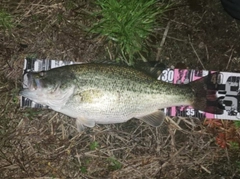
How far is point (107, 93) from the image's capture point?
146 inches

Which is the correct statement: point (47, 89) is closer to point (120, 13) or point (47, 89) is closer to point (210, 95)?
point (120, 13)

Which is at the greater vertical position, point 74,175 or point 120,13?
point 120,13

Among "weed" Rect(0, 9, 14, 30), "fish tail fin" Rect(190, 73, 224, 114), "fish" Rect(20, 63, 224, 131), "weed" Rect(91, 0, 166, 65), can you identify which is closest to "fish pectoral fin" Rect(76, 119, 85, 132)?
"fish" Rect(20, 63, 224, 131)

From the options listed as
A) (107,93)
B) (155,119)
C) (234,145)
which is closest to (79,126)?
(107,93)

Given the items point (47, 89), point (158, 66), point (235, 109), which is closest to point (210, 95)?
point (235, 109)

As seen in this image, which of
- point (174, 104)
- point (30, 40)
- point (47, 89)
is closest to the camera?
point (47, 89)

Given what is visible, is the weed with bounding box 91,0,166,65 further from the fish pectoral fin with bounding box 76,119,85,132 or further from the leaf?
the leaf

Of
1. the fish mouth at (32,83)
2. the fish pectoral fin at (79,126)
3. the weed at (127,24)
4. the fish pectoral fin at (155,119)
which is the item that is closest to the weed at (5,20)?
the fish mouth at (32,83)

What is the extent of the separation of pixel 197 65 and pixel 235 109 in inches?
25.6

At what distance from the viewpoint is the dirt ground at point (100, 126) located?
13.6 feet

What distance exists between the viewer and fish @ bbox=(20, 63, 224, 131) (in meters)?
3.61

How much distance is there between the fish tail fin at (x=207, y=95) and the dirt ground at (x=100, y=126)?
0.25 meters

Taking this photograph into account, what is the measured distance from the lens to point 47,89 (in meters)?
3.58

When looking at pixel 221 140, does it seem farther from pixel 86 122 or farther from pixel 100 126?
pixel 86 122
